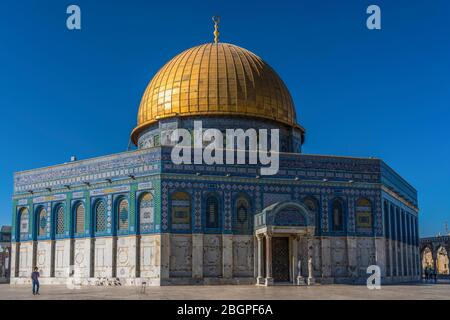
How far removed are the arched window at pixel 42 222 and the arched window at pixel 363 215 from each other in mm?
17857

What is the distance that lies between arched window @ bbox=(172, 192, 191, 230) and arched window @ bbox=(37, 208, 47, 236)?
9241mm

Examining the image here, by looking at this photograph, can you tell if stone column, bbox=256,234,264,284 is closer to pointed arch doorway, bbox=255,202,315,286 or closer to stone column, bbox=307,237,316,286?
pointed arch doorway, bbox=255,202,315,286

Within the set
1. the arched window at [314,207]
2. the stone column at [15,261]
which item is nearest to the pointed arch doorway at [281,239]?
the arched window at [314,207]

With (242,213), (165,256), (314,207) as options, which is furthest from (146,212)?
(314,207)

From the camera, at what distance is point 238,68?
36.8m

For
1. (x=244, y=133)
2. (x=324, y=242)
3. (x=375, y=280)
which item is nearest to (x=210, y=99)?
(x=244, y=133)

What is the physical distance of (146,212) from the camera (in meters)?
31.5

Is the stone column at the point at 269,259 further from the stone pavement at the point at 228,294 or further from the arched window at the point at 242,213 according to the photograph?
the stone pavement at the point at 228,294

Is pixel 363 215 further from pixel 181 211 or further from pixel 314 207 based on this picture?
pixel 181 211

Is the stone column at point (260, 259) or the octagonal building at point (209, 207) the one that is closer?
the stone column at point (260, 259)

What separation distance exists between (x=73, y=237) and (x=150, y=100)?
31.1 ft

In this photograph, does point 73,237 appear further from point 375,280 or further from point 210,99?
point 375,280

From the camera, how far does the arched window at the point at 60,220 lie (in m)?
35.1

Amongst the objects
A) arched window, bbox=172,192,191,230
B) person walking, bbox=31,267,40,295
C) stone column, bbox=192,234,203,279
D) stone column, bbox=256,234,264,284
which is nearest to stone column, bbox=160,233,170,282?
arched window, bbox=172,192,191,230
